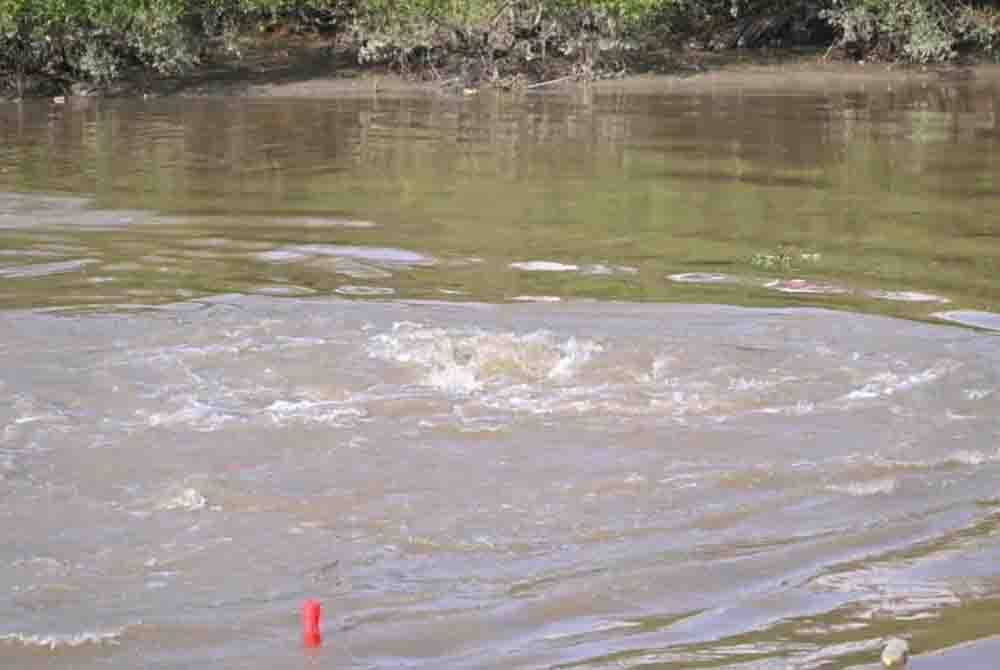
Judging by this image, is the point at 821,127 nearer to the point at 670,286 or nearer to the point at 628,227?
the point at 628,227

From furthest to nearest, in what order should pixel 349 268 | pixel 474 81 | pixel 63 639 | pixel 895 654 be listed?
pixel 474 81, pixel 349 268, pixel 63 639, pixel 895 654

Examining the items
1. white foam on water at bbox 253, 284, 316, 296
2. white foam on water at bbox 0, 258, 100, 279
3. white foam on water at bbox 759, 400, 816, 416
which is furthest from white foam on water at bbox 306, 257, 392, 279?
white foam on water at bbox 759, 400, 816, 416

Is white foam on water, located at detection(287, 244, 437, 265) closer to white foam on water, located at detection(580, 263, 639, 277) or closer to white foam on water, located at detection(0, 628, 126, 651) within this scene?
white foam on water, located at detection(580, 263, 639, 277)

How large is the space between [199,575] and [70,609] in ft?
1.53

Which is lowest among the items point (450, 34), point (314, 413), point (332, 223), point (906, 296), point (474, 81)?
point (314, 413)

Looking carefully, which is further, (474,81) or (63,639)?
(474,81)

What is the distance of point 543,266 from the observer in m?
10.7

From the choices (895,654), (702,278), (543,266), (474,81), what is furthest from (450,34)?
(895,654)

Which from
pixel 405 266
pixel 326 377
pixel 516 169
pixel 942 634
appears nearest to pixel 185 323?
pixel 326 377

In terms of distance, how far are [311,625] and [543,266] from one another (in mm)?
5953

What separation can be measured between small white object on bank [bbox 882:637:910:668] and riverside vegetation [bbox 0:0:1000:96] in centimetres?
1912

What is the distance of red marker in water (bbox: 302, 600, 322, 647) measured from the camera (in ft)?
16.3

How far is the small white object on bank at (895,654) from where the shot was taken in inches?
184

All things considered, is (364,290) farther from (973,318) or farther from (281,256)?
(973,318)
